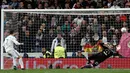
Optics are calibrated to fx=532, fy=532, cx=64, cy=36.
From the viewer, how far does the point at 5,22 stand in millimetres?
23844

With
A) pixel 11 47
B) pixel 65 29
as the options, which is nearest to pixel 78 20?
pixel 65 29

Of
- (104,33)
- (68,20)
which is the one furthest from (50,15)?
(104,33)

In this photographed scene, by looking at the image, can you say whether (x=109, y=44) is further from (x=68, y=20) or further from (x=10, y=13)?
(x=10, y=13)

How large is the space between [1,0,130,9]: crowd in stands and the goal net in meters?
3.38

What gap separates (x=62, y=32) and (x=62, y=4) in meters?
5.02

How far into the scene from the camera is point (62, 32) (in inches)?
934

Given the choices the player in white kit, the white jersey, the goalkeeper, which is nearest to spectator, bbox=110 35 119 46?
the goalkeeper

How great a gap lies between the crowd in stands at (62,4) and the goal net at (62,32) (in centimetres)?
338

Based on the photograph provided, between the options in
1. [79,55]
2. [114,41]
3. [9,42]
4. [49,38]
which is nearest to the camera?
[9,42]

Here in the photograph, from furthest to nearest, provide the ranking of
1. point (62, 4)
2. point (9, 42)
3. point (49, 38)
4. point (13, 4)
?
point (62, 4), point (13, 4), point (49, 38), point (9, 42)

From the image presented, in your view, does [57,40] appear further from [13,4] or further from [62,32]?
[13,4]

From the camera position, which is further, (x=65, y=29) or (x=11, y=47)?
(x=65, y=29)

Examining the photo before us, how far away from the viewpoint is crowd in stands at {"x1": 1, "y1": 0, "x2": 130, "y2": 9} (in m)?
27.5

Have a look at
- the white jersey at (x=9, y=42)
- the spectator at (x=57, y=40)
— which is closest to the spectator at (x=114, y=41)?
the spectator at (x=57, y=40)
